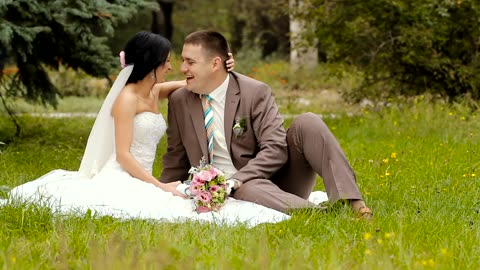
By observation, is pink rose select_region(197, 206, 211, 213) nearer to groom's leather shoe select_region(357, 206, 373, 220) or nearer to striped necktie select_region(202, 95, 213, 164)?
striped necktie select_region(202, 95, 213, 164)

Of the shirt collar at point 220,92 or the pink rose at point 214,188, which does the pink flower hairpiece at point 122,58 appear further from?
the pink rose at point 214,188

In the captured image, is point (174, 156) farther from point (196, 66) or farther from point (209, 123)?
point (196, 66)

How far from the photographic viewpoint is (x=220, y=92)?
5727 millimetres

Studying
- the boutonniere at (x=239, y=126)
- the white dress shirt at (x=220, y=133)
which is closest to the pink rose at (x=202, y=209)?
the white dress shirt at (x=220, y=133)

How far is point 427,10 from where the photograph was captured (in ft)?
38.0

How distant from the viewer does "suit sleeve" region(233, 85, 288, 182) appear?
5434 mm

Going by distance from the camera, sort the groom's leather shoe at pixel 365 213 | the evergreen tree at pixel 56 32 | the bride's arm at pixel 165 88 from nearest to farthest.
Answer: the groom's leather shoe at pixel 365 213, the bride's arm at pixel 165 88, the evergreen tree at pixel 56 32

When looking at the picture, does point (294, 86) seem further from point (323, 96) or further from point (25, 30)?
point (25, 30)

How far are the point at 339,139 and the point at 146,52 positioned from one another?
4615mm

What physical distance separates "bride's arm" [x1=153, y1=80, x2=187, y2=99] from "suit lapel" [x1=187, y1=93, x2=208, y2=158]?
12.7 inches

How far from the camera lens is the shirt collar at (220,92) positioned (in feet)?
18.8

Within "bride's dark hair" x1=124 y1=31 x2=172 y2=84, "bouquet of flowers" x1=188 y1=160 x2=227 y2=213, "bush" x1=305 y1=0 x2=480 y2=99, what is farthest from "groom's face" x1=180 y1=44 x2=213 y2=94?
"bush" x1=305 y1=0 x2=480 y2=99

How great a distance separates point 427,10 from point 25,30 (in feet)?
18.1

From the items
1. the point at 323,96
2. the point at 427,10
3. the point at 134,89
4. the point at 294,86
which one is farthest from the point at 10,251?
the point at 294,86
